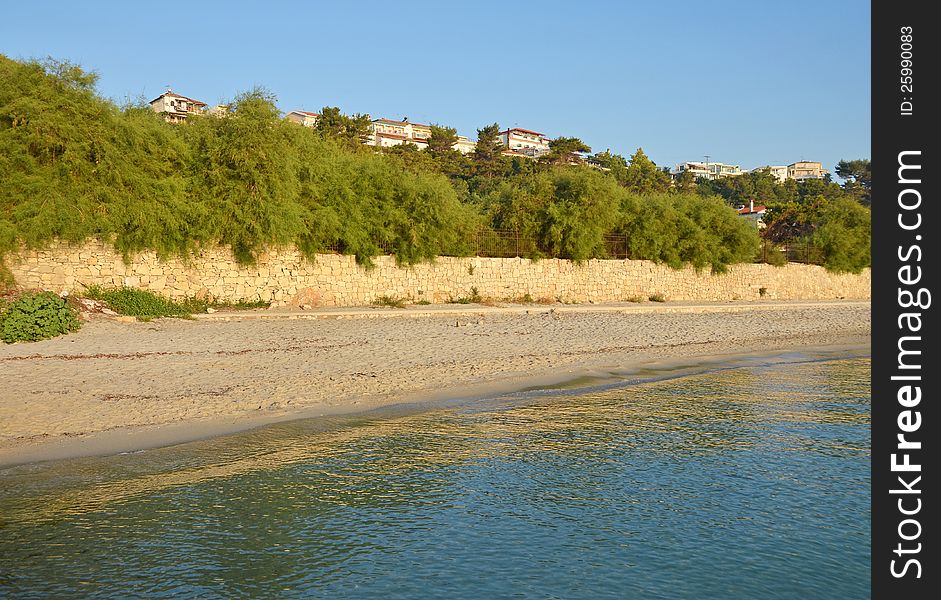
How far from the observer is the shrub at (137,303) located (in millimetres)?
21047

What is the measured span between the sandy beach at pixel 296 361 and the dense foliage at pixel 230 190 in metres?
2.83

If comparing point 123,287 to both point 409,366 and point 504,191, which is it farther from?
point 504,191

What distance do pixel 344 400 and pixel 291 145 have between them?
42.7 ft

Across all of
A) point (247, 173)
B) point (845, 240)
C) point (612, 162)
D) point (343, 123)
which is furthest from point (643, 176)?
point (247, 173)

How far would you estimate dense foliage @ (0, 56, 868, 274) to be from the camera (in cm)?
2050

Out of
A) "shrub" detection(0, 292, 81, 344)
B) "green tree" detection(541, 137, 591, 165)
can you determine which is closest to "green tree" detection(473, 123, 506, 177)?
"green tree" detection(541, 137, 591, 165)

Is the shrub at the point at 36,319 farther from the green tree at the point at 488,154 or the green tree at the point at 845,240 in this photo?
the green tree at the point at 488,154

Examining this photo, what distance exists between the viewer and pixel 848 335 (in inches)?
1075

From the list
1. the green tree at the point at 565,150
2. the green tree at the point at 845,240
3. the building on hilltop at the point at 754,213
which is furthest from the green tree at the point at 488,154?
the green tree at the point at 845,240

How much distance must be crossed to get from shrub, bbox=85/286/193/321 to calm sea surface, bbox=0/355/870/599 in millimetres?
10920

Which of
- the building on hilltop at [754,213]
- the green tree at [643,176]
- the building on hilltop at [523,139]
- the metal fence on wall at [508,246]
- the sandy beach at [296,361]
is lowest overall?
the sandy beach at [296,361]

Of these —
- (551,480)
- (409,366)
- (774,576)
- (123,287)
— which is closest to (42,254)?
(123,287)

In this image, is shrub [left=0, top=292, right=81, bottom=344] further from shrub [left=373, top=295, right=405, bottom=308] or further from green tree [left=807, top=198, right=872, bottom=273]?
green tree [left=807, top=198, right=872, bottom=273]

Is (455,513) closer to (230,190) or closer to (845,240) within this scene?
(230,190)
